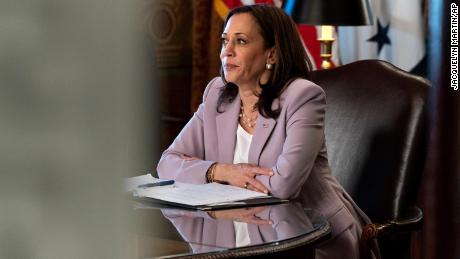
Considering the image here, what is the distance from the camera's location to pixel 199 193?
5.78 feet

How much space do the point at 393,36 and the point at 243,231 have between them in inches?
85.6

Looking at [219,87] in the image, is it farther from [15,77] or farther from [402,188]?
[15,77]

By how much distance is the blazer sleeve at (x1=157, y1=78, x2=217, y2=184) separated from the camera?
1.99 meters

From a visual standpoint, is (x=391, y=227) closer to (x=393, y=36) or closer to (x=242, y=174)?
(x=242, y=174)

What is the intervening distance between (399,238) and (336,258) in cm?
24

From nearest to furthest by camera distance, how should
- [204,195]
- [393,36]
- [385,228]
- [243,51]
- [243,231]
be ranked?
[243,231]
[204,195]
[385,228]
[243,51]
[393,36]

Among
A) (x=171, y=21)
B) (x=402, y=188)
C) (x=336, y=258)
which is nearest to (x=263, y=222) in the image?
(x=336, y=258)

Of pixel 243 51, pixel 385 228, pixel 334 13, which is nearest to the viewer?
pixel 385 228

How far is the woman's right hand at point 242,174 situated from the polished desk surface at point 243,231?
18 cm

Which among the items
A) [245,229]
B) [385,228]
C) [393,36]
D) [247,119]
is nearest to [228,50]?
[247,119]

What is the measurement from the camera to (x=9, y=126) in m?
0.10

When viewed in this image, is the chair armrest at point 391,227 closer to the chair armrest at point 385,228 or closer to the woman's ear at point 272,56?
the chair armrest at point 385,228

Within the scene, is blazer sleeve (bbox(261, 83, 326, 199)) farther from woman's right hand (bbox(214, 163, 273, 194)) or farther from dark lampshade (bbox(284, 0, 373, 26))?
dark lampshade (bbox(284, 0, 373, 26))

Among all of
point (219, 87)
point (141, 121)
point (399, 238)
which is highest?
point (141, 121)
